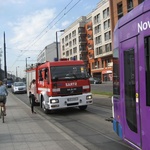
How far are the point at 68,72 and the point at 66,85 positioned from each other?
2.17 feet

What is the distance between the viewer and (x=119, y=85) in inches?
262

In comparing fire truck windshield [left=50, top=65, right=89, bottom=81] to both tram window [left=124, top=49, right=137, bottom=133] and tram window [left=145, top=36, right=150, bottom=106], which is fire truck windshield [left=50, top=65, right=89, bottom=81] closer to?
tram window [left=124, top=49, right=137, bottom=133]

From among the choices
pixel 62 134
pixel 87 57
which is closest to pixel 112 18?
pixel 87 57

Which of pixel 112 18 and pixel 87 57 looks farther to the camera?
pixel 87 57

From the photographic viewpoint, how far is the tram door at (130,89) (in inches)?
220

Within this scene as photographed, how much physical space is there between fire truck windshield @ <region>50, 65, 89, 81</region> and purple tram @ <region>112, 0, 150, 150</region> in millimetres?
7518

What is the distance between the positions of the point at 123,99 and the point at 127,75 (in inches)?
22.7

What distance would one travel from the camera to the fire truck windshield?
1449 centimetres

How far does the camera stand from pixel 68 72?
48.1ft

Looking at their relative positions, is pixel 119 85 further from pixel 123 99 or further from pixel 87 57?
pixel 87 57

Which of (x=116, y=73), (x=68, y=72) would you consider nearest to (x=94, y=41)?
(x=68, y=72)

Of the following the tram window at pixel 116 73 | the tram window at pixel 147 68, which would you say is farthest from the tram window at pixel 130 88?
the tram window at pixel 147 68

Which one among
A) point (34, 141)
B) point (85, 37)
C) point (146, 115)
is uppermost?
point (85, 37)

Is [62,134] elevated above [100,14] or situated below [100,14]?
below
